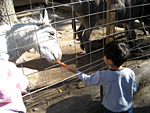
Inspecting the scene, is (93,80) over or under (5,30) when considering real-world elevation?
under

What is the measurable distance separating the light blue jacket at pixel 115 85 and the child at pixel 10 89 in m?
0.71

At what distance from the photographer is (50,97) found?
2.53 meters

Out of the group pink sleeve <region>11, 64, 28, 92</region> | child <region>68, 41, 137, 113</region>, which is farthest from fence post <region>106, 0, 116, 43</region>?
pink sleeve <region>11, 64, 28, 92</region>

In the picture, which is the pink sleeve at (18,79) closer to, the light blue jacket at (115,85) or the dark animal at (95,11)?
the light blue jacket at (115,85)

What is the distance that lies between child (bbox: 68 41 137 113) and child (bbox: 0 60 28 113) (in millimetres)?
734

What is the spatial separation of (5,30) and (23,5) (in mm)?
7116

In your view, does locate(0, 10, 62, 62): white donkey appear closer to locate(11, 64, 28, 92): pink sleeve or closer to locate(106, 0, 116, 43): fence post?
locate(106, 0, 116, 43): fence post

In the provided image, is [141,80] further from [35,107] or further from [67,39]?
[67,39]

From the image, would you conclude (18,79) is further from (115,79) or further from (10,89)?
(115,79)

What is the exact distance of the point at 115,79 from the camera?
1779 mm

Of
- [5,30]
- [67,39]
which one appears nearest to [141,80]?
[5,30]

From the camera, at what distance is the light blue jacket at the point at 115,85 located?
1.78 meters

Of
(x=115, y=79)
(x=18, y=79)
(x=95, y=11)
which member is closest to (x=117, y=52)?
(x=115, y=79)

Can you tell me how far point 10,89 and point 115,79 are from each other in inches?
43.4
